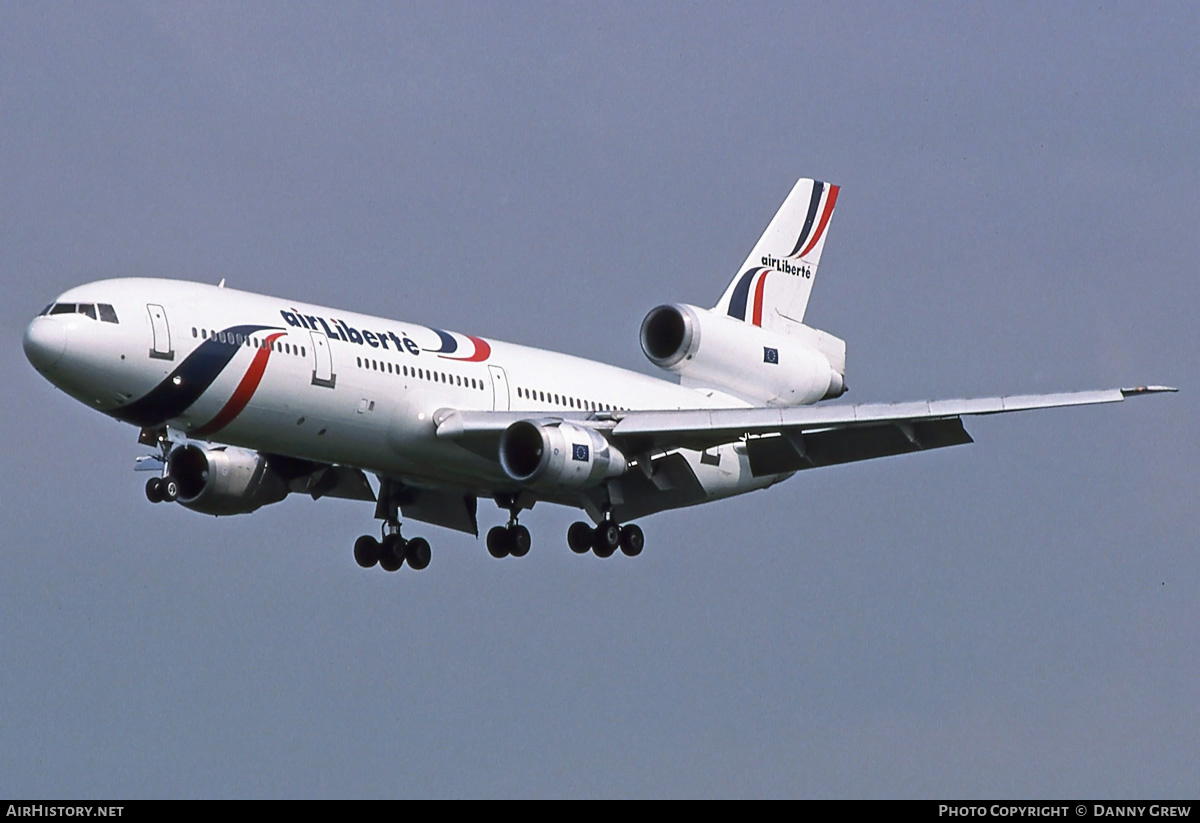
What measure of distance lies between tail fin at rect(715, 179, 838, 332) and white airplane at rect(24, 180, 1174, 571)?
0.46 feet

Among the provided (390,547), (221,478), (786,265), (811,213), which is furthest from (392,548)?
(811,213)

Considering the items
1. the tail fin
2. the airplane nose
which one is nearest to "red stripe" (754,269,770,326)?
the tail fin

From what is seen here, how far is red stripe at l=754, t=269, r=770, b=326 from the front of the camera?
55.7 metres

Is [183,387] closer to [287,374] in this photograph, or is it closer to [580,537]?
[287,374]

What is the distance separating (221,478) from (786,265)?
59.1 ft

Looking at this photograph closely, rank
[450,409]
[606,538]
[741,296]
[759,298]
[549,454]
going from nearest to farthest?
[549,454] < [450,409] < [606,538] < [741,296] < [759,298]

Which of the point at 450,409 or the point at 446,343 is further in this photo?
the point at 446,343

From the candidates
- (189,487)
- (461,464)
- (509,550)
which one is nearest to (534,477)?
(461,464)

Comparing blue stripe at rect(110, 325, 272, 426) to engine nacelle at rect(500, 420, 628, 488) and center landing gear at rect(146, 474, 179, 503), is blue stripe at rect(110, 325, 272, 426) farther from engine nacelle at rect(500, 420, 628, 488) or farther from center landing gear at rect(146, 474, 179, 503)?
engine nacelle at rect(500, 420, 628, 488)

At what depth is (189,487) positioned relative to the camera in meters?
48.0

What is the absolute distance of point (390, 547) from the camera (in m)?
50.1

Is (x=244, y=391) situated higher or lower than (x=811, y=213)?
lower

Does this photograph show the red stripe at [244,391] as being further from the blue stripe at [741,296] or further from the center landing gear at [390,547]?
the blue stripe at [741,296]

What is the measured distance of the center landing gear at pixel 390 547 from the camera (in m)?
50.0
